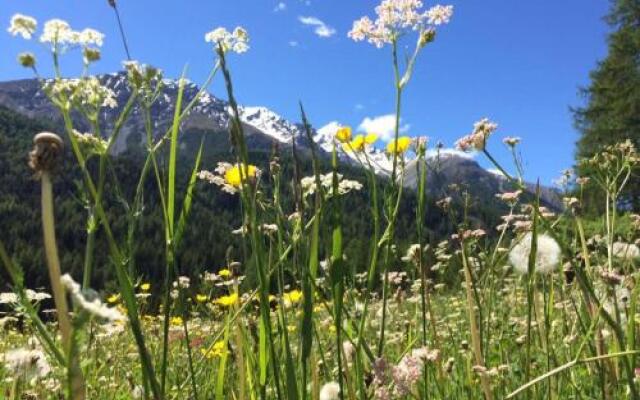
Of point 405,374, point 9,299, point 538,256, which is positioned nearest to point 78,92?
point 9,299

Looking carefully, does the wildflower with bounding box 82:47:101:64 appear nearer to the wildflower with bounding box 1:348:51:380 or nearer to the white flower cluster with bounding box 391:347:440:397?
the wildflower with bounding box 1:348:51:380

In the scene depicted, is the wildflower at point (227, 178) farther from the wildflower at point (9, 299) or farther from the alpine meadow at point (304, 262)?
the wildflower at point (9, 299)

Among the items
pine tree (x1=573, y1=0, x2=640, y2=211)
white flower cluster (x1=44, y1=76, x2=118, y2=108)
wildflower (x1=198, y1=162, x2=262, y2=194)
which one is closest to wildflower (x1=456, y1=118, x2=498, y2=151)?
wildflower (x1=198, y1=162, x2=262, y2=194)

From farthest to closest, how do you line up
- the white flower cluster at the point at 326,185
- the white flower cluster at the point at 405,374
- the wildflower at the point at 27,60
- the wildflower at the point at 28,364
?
the white flower cluster at the point at 326,185
the wildflower at the point at 27,60
the wildflower at the point at 28,364
the white flower cluster at the point at 405,374

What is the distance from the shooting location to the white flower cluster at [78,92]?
1638mm

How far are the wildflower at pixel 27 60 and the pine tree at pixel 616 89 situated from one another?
34686 mm

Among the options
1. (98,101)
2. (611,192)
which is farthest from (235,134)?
(611,192)

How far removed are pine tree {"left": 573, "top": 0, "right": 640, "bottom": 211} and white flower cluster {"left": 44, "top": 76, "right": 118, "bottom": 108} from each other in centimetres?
3472

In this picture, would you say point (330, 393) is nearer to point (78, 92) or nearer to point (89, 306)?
point (89, 306)

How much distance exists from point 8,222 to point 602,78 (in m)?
102

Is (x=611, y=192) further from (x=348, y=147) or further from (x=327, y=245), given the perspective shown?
(x=327, y=245)

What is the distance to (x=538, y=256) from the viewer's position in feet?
5.38

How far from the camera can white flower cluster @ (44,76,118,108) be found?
5.37 ft

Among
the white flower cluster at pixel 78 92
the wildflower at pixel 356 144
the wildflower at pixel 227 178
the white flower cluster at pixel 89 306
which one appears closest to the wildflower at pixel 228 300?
the wildflower at pixel 227 178
